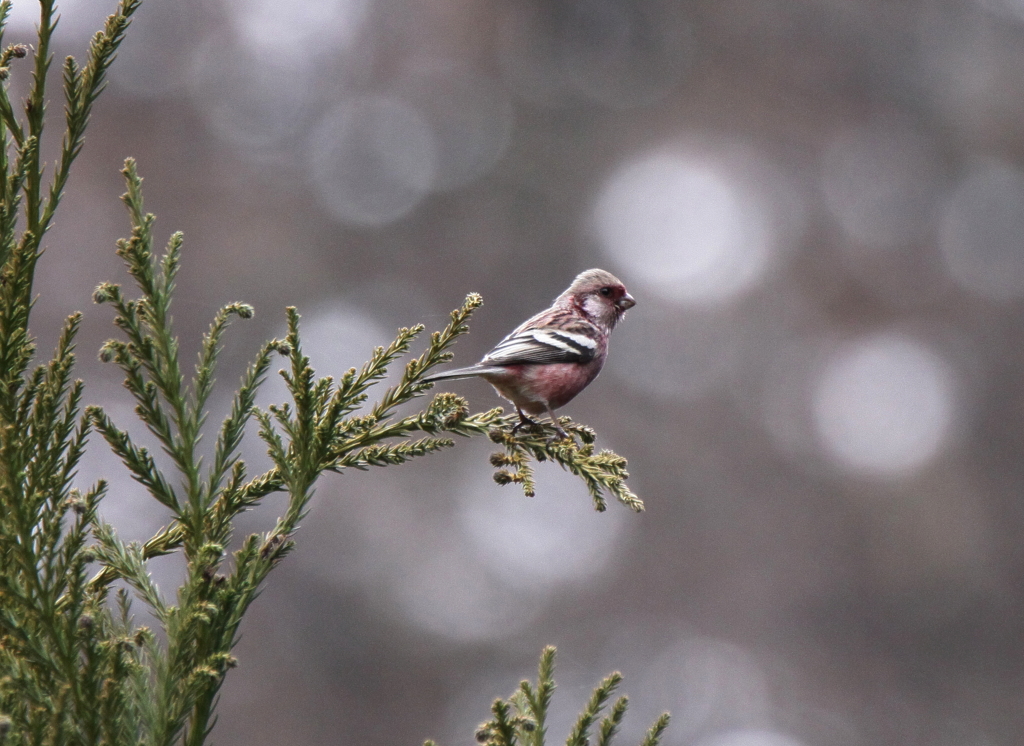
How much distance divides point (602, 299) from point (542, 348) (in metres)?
0.97

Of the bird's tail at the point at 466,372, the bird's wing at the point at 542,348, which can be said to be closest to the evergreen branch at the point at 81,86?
the bird's tail at the point at 466,372

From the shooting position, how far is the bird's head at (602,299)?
5145mm

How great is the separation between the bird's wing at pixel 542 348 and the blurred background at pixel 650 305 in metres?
6.61

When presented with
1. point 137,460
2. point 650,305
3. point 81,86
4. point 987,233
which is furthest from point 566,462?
point 987,233

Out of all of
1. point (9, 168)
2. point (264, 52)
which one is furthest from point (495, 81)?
point (9, 168)

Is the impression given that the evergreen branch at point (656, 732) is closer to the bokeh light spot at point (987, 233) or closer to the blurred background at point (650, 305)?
the blurred background at point (650, 305)

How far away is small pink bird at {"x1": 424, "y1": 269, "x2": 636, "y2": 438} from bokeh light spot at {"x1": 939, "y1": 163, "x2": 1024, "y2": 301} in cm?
1205

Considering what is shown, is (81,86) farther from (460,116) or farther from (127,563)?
(460,116)

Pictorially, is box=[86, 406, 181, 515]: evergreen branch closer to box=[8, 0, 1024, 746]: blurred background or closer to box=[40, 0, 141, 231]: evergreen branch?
box=[40, 0, 141, 231]: evergreen branch

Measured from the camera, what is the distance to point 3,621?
78.1 inches

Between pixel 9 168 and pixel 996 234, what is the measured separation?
1609 centimetres

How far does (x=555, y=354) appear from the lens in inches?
170

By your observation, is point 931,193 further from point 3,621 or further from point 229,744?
point 3,621

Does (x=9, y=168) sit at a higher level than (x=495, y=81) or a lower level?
lower
